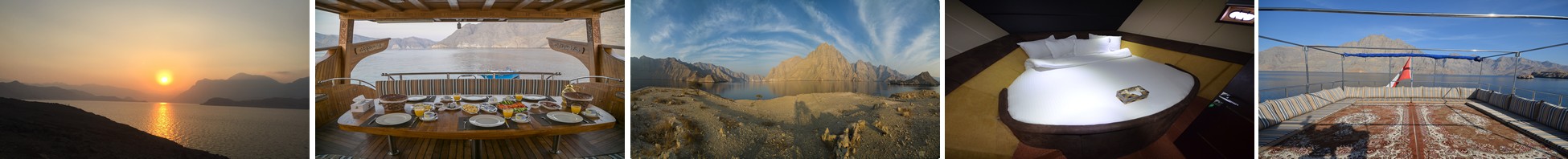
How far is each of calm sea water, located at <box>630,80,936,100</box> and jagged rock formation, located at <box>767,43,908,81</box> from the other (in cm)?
2

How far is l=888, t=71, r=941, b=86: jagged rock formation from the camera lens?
3330 millimetres

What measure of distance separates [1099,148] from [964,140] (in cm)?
58

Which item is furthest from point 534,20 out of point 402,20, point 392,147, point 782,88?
point 782,88

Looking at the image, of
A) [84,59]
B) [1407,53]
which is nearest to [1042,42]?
[1407,53]

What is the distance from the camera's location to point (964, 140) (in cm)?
331

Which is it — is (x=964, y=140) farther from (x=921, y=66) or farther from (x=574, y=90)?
(x=574, y=90)

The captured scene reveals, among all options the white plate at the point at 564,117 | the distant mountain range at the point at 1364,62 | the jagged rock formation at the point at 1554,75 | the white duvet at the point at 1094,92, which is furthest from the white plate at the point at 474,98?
the jagged rock formation at the point at 1554,75

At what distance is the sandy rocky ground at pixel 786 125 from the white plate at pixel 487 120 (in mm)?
529

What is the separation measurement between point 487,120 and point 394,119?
0.34 meters

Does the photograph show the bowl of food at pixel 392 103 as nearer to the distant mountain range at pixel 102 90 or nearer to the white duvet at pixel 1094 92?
the distant mountain range at pixel 102 90

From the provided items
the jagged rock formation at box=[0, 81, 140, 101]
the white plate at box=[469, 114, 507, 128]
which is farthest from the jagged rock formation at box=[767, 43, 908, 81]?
the jagged rock formation at box=[0, 81, 140, 101]

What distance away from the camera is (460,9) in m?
2.80

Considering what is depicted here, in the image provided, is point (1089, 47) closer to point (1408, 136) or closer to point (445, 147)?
point (1408, 136)

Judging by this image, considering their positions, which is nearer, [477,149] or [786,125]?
[477,149]
